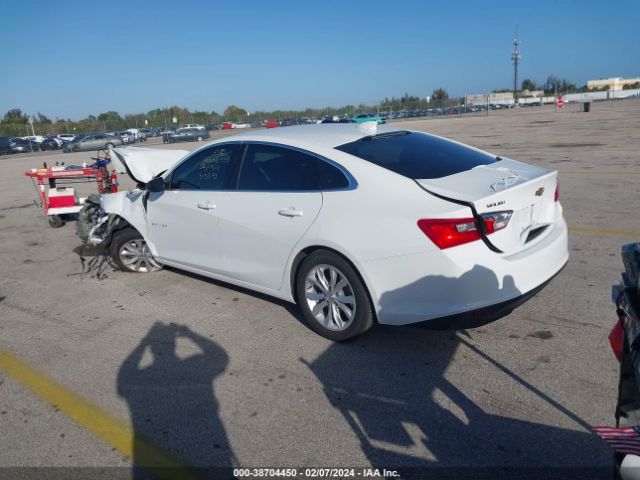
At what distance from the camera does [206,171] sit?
492 cm

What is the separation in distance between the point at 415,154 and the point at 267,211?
4.18 feet

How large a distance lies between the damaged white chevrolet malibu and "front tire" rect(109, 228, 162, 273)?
2.61 feet

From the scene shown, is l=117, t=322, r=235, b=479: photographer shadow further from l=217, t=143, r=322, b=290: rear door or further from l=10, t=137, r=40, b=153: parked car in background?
l=10, t=137, r=40, b=153: parked car in background

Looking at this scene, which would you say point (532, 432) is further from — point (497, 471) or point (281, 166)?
point (281, 166)

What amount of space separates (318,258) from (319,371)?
0.82m

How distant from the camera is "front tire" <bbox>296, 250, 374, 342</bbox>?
373 cm

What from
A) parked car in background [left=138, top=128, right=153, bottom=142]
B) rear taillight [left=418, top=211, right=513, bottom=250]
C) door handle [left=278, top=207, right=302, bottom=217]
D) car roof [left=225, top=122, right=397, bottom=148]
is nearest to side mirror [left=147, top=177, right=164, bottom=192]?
car roof [left=225, top=122, right=397, bottom=148]

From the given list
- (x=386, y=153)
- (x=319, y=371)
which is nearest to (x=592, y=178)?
(x=386, y=153)

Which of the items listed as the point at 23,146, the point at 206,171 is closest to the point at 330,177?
the point at 206,171

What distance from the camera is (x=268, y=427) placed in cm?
306

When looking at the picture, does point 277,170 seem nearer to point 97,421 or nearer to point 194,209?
point 194,209

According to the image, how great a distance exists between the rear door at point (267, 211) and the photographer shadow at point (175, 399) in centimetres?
74

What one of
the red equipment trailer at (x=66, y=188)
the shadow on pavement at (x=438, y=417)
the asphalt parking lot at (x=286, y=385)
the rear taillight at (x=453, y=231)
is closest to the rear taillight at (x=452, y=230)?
the rear taillight at (x=453, y=231)

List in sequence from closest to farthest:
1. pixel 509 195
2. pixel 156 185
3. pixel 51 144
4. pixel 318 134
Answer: pixel 509 195, pixel 318 134, pixel 156 185, pixel 51 144
